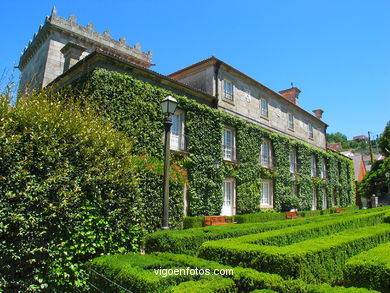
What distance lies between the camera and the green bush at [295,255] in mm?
4617

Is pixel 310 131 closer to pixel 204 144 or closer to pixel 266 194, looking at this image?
pixel 266 194

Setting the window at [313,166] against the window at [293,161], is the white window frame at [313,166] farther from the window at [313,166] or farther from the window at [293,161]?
the window at [293,161]

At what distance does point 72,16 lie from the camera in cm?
2175

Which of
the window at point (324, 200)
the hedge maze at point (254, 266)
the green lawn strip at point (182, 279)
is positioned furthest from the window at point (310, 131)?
the green lawn strip at point (182, 279)

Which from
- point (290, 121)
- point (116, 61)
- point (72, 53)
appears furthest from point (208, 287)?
point (290, 121)

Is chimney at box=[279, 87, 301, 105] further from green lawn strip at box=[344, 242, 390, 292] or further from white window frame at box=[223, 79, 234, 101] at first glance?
green lawn strip at box=[344, 242, 390, 292]

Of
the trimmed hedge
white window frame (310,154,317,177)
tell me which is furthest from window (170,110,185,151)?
white window frame (310,154,317,177)

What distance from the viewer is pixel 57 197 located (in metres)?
5.68

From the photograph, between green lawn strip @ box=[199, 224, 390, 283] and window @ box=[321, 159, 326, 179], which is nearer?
green lawn strip @ box=[199, 224, 390, 283]

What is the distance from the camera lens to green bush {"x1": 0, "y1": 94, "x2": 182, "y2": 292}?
516 cm

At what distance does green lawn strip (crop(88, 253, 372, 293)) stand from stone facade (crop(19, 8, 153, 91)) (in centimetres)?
1710

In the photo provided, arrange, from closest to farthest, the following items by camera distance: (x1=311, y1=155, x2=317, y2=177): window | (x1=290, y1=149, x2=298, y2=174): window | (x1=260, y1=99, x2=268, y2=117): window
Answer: (x1=260, y1=99, x2=268, y2=117): window
(x1=290, y1=149, x2=298, y2=174): window
(x1=311, y1=155, x2=317, y2=177): window

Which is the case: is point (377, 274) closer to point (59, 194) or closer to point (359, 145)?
point (59, 194)

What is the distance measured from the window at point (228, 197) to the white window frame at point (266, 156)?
12.8 ft
